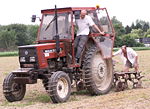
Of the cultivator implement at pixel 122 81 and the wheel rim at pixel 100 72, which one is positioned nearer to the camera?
the wheel rim at pixel 100 72

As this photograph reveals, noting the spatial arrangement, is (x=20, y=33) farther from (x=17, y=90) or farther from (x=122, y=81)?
(x=17, y=90)

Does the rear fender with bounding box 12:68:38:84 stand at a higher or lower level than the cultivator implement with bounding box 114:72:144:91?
higher

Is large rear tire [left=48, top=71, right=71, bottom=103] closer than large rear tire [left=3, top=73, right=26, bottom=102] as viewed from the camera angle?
Yes

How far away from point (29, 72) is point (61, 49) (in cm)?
113

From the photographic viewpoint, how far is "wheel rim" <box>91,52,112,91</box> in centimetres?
1069

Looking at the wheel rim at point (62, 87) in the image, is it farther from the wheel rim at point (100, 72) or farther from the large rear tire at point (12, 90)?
the large rear tire at point (12, 90)

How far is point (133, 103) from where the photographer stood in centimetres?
844

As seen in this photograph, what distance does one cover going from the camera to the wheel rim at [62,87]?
9.43 metres

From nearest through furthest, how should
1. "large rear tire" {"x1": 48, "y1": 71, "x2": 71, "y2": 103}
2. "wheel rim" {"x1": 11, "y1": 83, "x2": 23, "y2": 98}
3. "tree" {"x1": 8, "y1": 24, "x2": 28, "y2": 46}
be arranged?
"large rear tire" {"x1": 48, "y1": 71, "x2": 71, "y2": 103}, "wheel rim" {"x1": 11, "y1": 83, "x2": 23, "y2": 98}, "tree" {"x1": 8, "y1": 24, "x2": 28, "y2": 46}

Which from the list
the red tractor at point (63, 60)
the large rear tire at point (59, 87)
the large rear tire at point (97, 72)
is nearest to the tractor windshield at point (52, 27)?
the red tractor at point (63, 60)

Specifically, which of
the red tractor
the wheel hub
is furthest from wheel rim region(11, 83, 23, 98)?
the wheel hub

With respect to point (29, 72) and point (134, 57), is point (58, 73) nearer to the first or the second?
point (29, 72)

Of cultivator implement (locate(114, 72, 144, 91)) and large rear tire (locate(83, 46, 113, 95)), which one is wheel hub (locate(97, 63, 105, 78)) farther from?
cultivator implement (locate(114, 72, 144, 91))

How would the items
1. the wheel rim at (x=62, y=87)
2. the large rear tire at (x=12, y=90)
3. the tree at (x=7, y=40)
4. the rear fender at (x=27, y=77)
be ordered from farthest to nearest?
the tree at (x=7, y=40)
the large rear tire at (x=12, y=90)
the rear fender at (x=27, y=77)
the wheel rim at (x=62, y=87)
